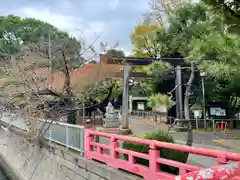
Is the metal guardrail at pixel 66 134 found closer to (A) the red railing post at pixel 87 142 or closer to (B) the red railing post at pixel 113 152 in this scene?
(A) the red railing post at pixel 87 142

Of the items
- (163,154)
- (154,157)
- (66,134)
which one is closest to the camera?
(154,157)

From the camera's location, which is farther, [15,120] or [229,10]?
[15,120]

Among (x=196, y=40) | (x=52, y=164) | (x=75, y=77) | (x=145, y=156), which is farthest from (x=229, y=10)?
(x=75, y=77)

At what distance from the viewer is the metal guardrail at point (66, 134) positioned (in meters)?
8.92

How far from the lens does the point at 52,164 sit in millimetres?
10461

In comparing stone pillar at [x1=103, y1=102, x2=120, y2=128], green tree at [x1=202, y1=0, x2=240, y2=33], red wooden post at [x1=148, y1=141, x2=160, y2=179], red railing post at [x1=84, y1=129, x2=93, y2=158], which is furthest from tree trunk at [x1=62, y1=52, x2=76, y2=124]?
stone pillar at [x1=103, y1=102, x2=120, y2=128]

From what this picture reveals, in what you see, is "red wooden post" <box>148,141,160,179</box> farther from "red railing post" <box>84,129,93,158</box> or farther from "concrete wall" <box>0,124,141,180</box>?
"red railing post" <box>84,129,93,158</box>

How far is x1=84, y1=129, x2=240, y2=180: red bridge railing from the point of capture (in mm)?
4535

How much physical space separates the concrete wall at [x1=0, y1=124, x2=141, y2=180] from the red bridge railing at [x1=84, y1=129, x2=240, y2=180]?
210 millimetres

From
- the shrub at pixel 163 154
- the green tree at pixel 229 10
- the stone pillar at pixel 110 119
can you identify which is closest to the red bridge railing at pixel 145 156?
the shrub at pixel 163 154

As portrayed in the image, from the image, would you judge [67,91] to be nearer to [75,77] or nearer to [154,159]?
[75,77]

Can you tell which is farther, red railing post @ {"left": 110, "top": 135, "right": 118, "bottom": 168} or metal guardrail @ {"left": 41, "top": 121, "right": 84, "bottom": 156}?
metal guardrail @ {"left": 41, "top": 121, "right": 84, "bottom": 156}

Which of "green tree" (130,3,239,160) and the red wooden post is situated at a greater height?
"green tree" (130,3,239,160)

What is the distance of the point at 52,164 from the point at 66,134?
50.2 inches
